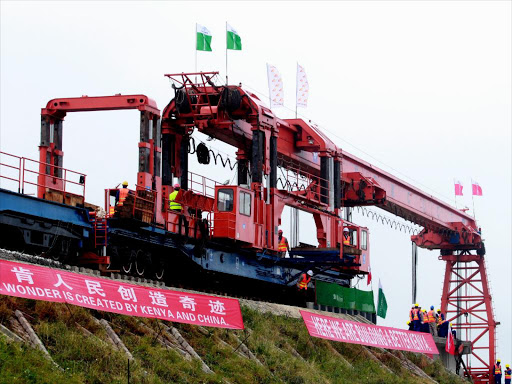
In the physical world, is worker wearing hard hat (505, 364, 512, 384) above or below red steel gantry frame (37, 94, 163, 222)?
below

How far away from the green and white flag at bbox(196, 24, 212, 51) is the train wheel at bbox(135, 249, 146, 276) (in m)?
7.81

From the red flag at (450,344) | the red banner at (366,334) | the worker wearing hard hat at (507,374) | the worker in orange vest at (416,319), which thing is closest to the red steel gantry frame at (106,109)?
the red banner at (366,334)

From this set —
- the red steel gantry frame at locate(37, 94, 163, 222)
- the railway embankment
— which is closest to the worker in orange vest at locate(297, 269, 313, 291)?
the railway embankment

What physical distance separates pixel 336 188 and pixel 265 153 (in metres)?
4.87

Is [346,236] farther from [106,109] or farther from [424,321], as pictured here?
[106,109]

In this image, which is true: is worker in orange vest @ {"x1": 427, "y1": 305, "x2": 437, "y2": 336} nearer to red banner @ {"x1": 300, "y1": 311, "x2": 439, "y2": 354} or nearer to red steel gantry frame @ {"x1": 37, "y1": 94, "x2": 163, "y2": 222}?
red banner @ {"x1": 300, "y1": 311, "x2": 439, "y2": 354}

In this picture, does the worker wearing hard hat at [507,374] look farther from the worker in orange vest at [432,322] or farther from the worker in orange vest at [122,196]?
the worker in orange vest at [122,196]

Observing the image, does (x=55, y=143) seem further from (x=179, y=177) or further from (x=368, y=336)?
(x=368, y=336)

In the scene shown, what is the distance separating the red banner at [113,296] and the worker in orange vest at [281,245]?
10.4 metres

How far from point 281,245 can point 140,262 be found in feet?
23.9

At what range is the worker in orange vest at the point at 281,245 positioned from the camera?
30092mm

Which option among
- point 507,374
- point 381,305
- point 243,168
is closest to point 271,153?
point 243,168

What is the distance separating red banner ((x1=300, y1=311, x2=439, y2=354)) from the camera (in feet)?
76.6

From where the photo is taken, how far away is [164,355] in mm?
17094
